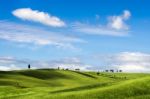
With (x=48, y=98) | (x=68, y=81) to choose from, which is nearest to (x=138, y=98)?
(x=48, y=98)

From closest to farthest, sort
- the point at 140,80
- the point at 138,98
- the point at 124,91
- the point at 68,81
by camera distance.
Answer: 1. the point at 138,98
2. the point at 124,91
3. the point at 140,80
4. the point at 68,81

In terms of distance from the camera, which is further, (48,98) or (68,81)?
(68,81)

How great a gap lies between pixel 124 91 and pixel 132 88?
1599 mm

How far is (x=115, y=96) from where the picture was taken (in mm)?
50219

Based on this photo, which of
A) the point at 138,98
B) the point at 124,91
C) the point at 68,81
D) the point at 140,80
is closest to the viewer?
the point at 138,98

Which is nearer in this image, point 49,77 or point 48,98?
point 48,98

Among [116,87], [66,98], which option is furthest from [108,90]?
[66,98]

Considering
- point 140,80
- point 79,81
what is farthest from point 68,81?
point 140,80

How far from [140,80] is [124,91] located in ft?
17.9

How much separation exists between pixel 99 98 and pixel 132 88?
5376mm

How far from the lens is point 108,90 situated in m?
52.1

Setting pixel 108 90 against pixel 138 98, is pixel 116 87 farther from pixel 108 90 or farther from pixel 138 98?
pixel 138 98

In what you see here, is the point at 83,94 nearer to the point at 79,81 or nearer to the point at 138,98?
the point at 138,98

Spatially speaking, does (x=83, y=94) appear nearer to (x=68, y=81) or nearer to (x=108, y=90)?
(x=108, y=90)
